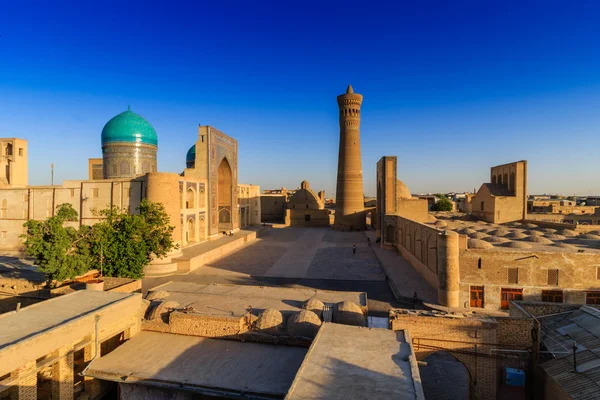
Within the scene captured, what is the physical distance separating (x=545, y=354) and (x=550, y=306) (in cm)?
179

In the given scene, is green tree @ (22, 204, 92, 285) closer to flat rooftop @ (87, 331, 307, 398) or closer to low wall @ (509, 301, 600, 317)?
flat rooftop @ (87, 331, 307, 398)

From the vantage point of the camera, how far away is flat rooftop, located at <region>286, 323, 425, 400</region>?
507 cm

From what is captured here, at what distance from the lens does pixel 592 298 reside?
40.0 feet

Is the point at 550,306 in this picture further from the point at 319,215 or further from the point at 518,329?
the point at 319,215

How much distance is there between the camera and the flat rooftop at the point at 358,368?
5.07 meters

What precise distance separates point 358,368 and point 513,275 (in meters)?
9.51

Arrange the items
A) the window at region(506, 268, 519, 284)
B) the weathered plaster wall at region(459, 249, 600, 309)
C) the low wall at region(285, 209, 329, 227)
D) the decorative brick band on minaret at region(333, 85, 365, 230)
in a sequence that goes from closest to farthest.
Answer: the weathered plaster wall at region(459, 249, 600, 309) < the window at region(506, 268, 519, 284) < the decorative brick band on minaret at region(333, 85, 365, 230) < the low wall at region(285, 209, 329, 227)

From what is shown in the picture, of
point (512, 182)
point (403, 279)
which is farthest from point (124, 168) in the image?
point (512, 182)

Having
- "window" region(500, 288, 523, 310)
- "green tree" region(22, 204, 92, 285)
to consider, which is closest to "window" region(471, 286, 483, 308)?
"window" region(500, 288, 523, 310)

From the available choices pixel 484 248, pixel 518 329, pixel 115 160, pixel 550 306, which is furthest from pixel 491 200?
pixel 115 160

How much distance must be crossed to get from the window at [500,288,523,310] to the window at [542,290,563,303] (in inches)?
29.1

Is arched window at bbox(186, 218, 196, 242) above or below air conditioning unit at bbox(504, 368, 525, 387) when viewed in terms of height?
above

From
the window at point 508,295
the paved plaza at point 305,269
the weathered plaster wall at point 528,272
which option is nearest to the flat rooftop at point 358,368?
the paved plaza at point 305,269

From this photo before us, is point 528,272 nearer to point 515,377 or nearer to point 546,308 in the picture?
point 546,308
